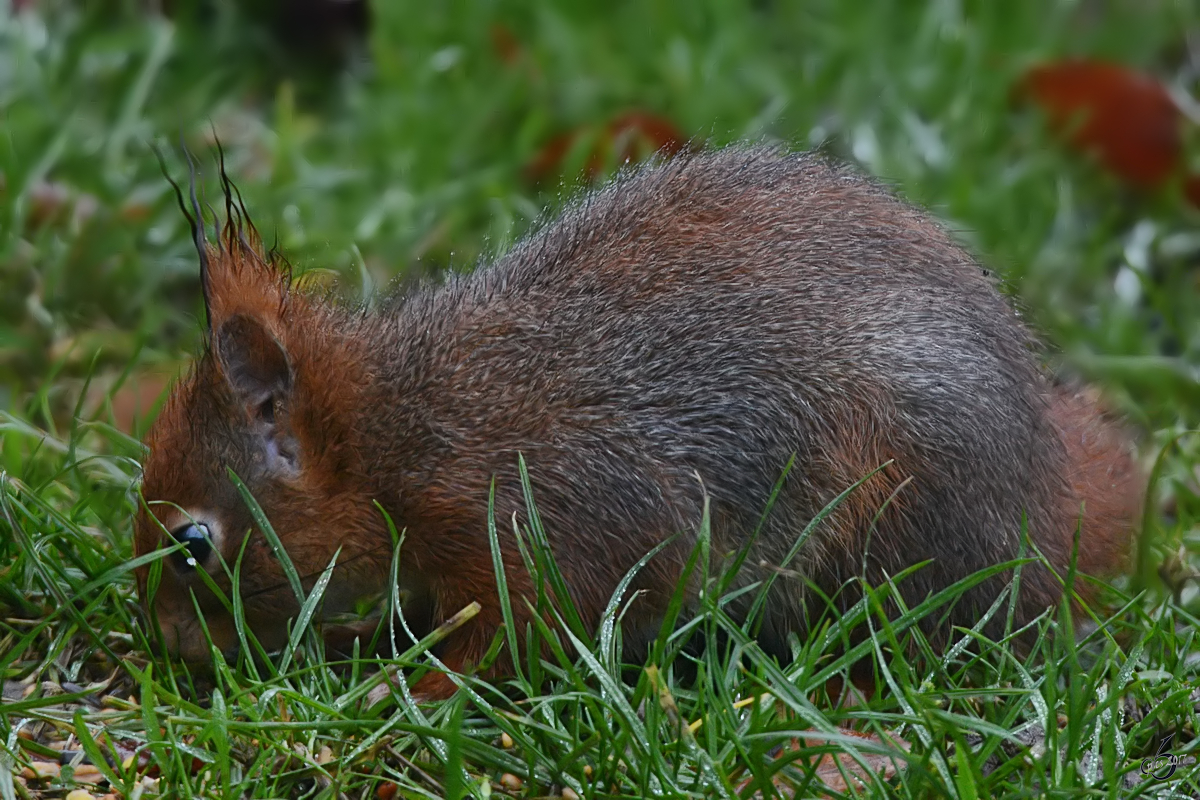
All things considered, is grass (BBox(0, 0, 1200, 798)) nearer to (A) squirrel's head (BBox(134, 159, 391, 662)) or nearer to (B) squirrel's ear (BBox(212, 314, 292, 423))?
(A) squirrel's head (BBox(134, 159, 391, 662))

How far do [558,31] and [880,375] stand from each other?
4.60 meters

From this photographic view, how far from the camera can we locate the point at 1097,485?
450 cm

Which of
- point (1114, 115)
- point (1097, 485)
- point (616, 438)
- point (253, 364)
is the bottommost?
point (1114, 115)

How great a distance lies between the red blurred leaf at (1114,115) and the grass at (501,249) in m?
0.10

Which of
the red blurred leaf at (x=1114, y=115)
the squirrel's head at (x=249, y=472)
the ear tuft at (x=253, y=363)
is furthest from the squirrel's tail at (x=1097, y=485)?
the red blurred leaf at (x=1114, y=115)

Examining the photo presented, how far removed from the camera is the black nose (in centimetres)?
382

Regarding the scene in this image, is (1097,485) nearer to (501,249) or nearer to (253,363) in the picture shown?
(501,249)

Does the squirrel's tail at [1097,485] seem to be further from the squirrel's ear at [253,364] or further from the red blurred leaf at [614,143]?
the red blurred leaf at [614,143]

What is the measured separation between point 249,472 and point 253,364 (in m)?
0.27

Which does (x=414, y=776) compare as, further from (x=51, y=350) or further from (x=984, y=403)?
(x=51, y=350)

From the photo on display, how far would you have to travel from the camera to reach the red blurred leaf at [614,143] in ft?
21.8

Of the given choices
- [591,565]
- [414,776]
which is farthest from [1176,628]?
[414,776]

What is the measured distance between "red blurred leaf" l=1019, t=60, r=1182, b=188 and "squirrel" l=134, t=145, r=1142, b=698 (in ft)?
11.3

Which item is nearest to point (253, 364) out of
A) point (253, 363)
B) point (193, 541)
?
point (253, 363)
